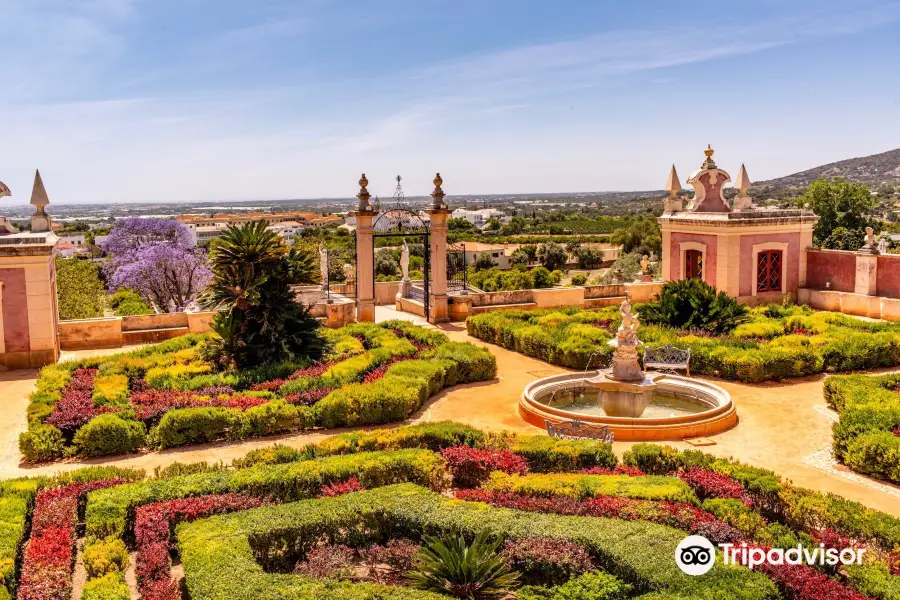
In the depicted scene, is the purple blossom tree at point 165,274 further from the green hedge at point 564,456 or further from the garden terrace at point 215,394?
the green hedge at point 564,456

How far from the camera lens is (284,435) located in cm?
1286

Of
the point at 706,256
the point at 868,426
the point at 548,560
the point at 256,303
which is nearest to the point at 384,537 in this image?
the point at 548,560

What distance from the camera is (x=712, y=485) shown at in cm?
935

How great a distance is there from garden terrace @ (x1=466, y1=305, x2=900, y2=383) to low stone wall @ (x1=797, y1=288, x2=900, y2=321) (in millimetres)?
2936

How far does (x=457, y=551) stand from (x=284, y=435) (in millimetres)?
6076

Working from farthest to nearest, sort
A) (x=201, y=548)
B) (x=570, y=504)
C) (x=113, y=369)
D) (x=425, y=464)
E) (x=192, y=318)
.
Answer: (x=192, y=318), (x=113, y=369), (x=425, y=464), (x=570, y=504), (x=201, y=548)

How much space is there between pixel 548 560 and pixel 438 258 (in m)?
16.9

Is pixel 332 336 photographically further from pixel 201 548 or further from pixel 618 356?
pixel 201 548

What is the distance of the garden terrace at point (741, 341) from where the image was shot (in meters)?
16.1

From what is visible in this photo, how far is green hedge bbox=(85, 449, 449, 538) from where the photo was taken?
871cm

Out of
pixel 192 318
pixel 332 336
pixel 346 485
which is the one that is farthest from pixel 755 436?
pixel 192 318

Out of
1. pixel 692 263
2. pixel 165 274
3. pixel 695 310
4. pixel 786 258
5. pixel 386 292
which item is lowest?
pixel 386 292

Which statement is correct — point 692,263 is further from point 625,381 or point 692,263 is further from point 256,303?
point 256,303

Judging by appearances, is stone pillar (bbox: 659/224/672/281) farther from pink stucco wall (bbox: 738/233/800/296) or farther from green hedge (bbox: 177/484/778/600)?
green hedge (bbox: 177/484/778/600)
